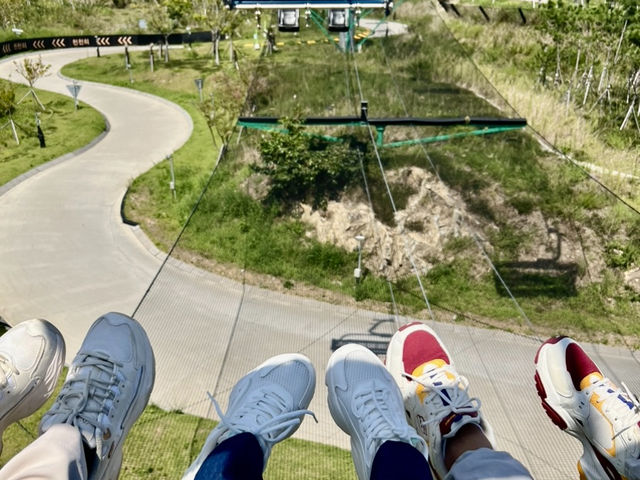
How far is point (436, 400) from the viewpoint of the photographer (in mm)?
2182

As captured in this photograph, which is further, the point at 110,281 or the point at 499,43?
the point at 499,43

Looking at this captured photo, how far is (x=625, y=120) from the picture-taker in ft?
24.8

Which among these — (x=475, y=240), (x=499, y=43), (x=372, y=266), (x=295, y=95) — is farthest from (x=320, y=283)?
(x=499, y=43)

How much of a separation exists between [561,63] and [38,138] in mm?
9546

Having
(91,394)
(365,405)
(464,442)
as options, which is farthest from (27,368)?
(464,442)

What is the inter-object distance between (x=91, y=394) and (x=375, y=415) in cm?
115

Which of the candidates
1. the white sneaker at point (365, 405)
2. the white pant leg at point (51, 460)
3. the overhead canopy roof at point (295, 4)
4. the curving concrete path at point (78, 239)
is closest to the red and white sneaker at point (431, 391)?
the white sneaker at point (365, 405)

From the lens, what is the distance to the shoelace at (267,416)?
1.89 m

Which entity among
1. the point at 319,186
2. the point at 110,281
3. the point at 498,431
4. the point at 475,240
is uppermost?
the point at 319,186

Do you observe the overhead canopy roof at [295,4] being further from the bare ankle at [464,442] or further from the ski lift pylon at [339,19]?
the bare ankle at [464,442]

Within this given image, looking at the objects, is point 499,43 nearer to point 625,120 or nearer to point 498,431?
point 625,120

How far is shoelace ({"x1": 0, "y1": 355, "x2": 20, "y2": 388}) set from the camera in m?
2.25

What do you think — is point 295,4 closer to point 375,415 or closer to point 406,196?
point 406,196

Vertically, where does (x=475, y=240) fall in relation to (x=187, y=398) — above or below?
above
